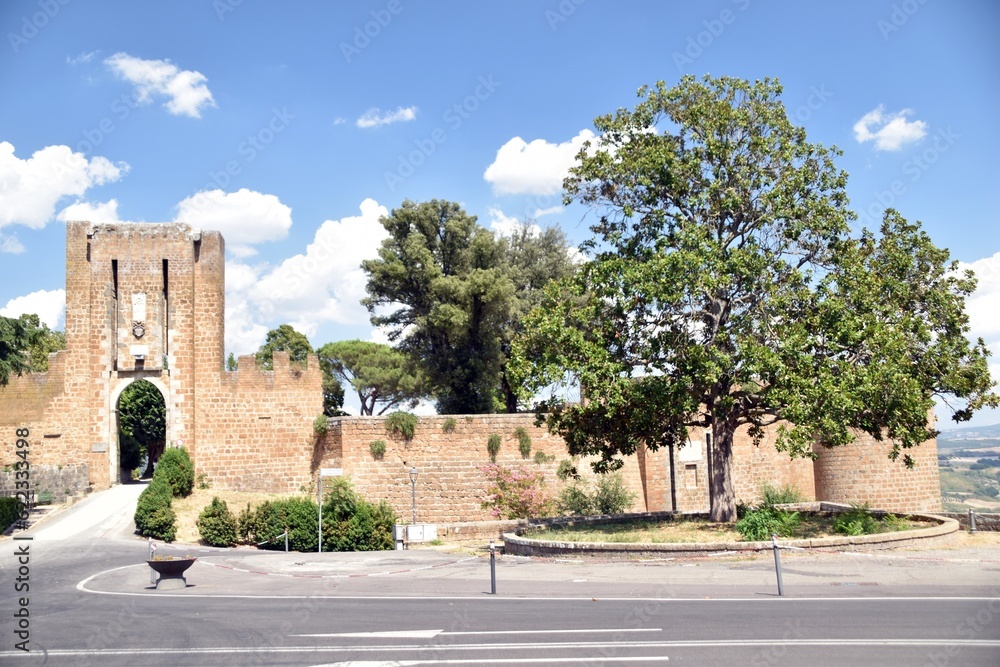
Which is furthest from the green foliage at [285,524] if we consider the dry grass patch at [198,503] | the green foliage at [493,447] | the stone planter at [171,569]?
the stone planter at [171,569]

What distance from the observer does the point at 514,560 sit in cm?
1809

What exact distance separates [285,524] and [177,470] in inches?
212

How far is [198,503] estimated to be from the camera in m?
26.9

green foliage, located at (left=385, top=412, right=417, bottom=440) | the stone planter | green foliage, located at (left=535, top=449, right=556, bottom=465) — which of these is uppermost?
green foliage, located at (left=385, top=412, right=417, bottom=440)

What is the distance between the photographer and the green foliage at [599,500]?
91.8 feet

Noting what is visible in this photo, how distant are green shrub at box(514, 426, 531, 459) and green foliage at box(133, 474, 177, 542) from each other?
10958 millimetres

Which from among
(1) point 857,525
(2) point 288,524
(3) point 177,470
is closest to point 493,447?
(2) point 288,524

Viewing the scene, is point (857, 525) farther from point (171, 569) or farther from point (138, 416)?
point (138, 416)

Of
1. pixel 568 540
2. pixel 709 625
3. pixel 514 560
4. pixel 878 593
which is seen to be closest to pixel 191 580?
pixel 514 560

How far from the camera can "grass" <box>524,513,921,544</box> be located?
1808cm

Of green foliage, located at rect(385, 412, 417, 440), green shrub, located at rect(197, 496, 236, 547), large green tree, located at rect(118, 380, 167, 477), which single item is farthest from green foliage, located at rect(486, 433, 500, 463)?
large green tree, located at rect(118, 380, 167, 477)

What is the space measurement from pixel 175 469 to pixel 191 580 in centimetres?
1125

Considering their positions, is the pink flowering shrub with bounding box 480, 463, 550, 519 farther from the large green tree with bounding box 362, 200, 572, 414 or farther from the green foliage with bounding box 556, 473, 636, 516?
the large green tree with bounding box 362, 200, 572, 414

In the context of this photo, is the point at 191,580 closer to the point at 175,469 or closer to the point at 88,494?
the point at 175,469
